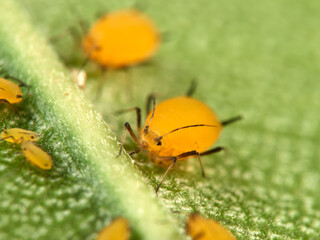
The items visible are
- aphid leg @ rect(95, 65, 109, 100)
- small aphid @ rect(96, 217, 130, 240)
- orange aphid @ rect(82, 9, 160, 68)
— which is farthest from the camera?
orange aphid @ rect(82, 9, 160, 68)

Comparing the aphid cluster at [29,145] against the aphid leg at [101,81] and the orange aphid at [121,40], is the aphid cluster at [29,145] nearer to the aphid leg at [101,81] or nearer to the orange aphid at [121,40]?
the aphid leg at [101,81]

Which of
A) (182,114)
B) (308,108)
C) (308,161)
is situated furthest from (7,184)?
(308,108)

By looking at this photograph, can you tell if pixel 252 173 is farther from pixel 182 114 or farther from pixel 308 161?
pixel 182 114

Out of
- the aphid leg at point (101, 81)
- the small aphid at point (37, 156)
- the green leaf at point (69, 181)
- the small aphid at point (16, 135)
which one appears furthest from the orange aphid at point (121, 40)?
the small aphid at point (37, 156)

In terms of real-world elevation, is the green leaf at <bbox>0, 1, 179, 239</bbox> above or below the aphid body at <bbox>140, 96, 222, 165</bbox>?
above

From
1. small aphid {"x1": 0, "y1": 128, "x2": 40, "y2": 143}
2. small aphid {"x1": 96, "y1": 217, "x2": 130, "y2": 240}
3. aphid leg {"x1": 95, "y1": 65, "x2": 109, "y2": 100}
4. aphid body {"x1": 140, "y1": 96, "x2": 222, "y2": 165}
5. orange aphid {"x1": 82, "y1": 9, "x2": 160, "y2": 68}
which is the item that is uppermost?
small aphid {"x1": 0, "y1": 128, "x2": 40, "y2": 143}

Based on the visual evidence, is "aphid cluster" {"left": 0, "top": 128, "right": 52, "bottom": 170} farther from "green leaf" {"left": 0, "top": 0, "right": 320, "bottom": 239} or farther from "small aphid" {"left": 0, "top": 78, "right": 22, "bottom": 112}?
"small aphid" {"left": 0, "top": 78, "right": 22, "bottom": 112}

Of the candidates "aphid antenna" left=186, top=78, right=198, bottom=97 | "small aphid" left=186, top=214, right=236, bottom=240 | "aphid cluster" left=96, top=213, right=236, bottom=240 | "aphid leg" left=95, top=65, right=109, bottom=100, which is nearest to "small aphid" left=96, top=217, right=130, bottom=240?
"aphid cluster" left=96, top=213, right=236, bottom=240
